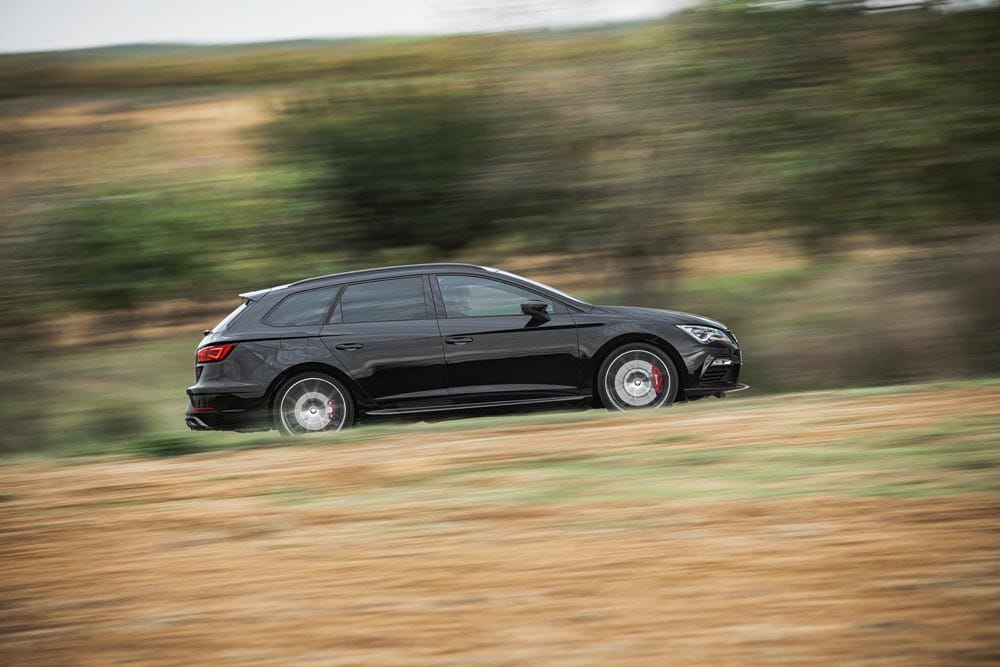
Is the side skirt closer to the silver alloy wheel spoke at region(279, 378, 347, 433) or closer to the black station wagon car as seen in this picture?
the black station wagon car

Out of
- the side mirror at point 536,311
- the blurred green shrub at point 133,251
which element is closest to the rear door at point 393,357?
the side mirror at point 536,311

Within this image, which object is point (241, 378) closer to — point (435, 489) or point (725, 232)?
point (435, 489)

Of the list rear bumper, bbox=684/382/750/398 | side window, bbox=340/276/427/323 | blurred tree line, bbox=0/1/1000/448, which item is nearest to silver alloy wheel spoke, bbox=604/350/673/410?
rear bumper, bbox=684/382/750/398

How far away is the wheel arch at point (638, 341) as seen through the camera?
33.3 feet

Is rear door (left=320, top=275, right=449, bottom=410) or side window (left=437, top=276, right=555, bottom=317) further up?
side window (left=437, top=276, right=555, bottom=317)

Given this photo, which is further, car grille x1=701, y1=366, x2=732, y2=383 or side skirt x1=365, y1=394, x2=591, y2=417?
car grille x1=701, y1=366, x2=732, y2=383

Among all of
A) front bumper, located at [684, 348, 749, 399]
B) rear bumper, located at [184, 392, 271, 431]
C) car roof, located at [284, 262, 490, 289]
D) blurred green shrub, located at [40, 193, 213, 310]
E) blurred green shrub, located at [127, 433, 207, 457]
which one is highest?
blurred green shrub, located at [40, 193, 213, 310]

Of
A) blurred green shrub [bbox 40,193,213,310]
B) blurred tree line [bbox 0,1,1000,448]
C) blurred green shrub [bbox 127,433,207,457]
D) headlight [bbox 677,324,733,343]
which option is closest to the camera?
blurred green shrub [bbox 127,433,207,457]

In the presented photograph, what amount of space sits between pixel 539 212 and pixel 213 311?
7.47 m

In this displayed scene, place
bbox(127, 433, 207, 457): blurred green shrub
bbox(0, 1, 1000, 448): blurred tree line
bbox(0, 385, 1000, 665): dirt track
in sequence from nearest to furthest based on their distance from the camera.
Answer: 1. bbox(0, 385, 1000, 665): dirt track
2. bbox(127, 433, 207, 457): blurred green shrub
3. bbox(0, 1, 1000, 448): blurred tree line

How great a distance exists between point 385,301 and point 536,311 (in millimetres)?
1356

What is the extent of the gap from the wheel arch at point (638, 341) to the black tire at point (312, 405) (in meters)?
2.16

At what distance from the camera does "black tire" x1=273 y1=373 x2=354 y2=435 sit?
393 inches

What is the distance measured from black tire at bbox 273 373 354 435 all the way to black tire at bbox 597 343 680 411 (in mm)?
2275
